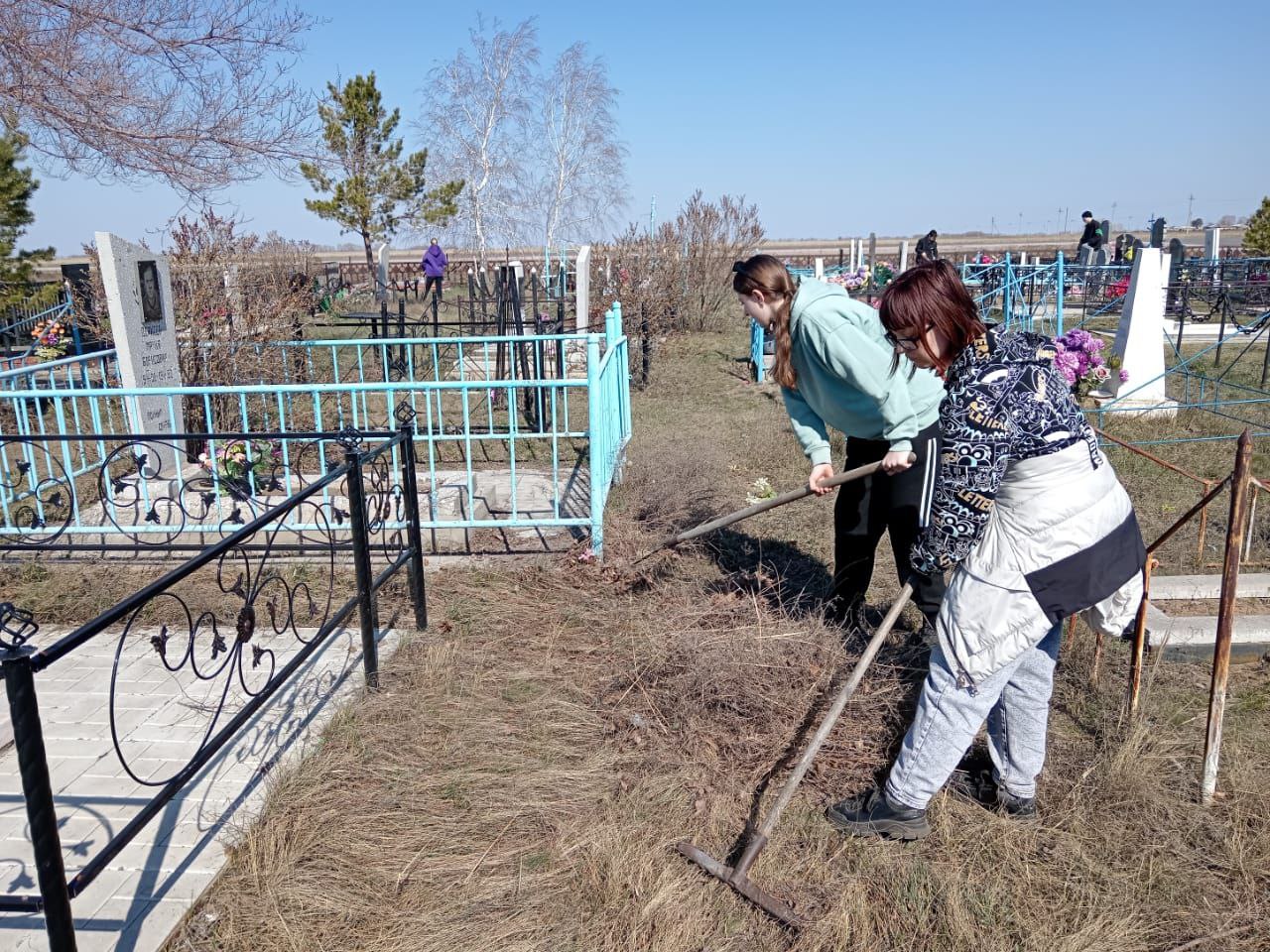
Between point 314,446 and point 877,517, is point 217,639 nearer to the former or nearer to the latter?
point 877,517

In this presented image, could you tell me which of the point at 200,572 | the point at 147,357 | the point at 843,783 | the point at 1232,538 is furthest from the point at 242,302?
the point at 1232,538

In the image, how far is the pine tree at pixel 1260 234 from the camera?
2180 centimetres

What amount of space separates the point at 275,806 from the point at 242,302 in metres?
6.64

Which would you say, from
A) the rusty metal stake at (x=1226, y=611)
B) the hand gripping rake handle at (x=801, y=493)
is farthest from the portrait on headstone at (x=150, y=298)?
the rusty metal stake at (x=1226, y=611)

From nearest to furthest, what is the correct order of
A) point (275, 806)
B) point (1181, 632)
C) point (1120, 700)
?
1. point (275, 806)
2. point (1120, 700)
3. point (1181, 632)

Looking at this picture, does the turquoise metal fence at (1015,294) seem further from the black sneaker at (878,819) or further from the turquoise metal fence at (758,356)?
the black sneaker at (878,819)

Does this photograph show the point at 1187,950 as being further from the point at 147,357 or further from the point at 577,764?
the point at 147,357

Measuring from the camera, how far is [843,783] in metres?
2.81

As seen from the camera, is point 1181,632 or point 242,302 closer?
point 1181,632

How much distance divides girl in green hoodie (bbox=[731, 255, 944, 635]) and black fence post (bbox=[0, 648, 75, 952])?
2.36m

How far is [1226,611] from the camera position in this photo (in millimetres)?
2549

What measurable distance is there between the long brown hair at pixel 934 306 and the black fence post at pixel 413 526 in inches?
79.9

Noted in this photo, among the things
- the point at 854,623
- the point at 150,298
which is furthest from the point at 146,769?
the point at 150,298

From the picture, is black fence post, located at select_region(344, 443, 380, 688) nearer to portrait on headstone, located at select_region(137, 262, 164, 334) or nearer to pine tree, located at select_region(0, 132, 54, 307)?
portrait on headstone, located at select_region(137, 262, 164, 334)
